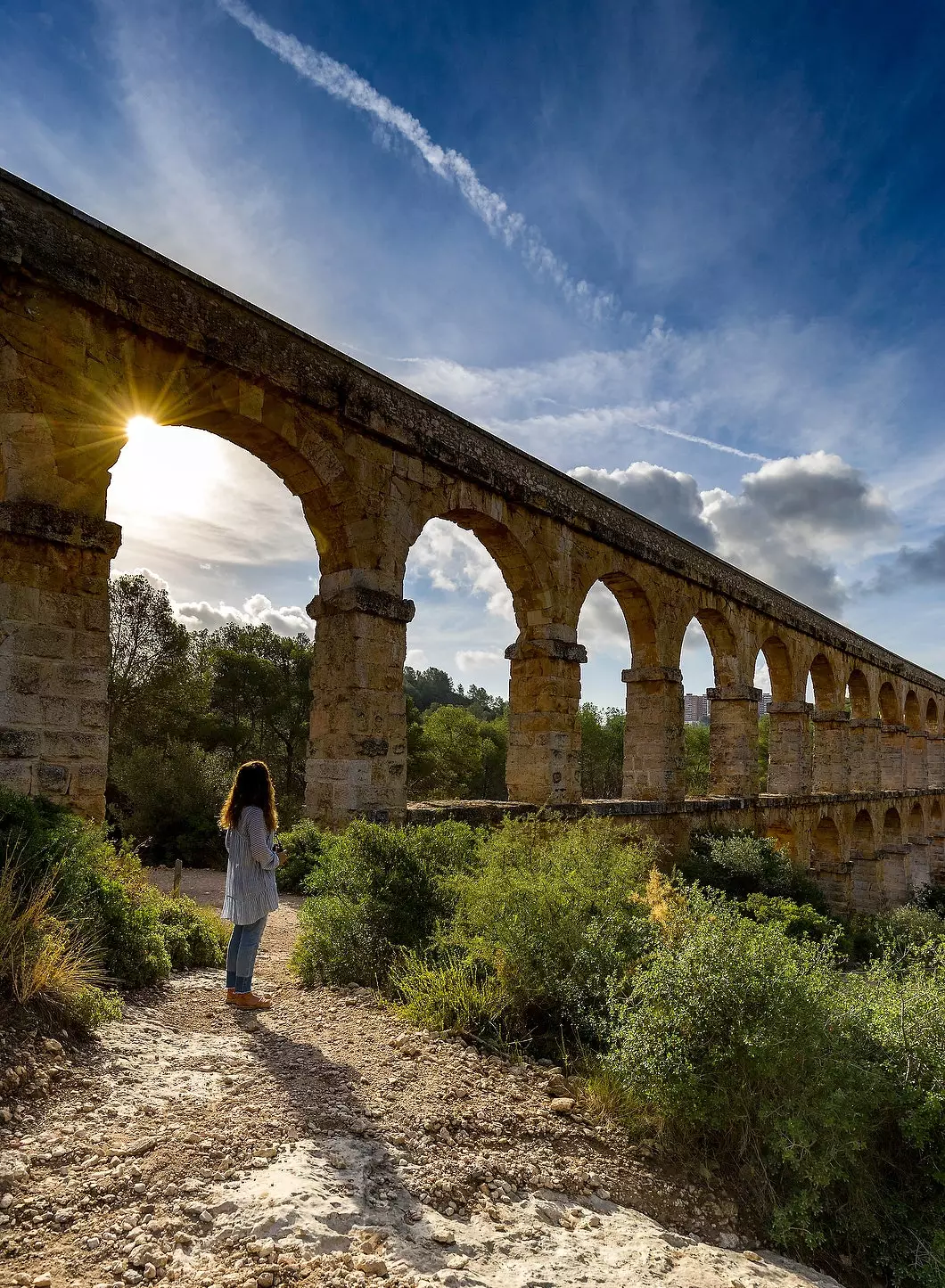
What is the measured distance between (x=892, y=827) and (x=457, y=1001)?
71.9 feet

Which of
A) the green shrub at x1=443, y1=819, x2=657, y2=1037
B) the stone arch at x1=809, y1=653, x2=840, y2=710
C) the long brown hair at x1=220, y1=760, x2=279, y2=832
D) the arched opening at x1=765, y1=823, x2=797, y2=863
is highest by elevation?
the stone arch at x1=809, y1=653, x2=840, y2=710

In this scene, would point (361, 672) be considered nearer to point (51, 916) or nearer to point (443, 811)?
point (443, 811)

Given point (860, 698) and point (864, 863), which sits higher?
point (860, 698)

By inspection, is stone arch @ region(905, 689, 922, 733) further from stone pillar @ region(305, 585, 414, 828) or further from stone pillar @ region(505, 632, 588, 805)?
stone pillar @ region(305, 585, 414, 828)

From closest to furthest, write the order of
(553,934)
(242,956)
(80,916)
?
1. (80,916)
2. (553,934)
3. (242,956)

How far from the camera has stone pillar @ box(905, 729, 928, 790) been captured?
2470 centimetres

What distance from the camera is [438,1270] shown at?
208 cm

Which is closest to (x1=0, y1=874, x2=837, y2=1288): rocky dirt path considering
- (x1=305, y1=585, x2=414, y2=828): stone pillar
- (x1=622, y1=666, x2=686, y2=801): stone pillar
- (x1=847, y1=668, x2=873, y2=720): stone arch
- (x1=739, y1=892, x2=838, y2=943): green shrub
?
(x1=739, y1=892, x2=838, y2=943): green shrub

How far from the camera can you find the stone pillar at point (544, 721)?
9336 mm

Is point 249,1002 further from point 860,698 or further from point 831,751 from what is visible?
point 860,698

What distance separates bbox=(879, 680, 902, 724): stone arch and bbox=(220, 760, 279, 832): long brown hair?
21.7 m

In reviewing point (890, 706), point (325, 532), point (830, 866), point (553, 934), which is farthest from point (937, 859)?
point (553, 934)

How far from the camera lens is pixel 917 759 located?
25.5 m

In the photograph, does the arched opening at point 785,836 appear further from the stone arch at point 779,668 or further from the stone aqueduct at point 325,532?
the stone arch at point 779,668
